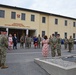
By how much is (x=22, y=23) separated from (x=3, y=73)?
29137 mm

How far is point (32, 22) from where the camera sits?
3928cm

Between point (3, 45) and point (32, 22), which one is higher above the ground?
point (32, 22)

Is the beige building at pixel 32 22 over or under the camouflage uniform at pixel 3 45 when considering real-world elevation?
over

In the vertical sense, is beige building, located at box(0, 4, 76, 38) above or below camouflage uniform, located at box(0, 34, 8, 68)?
above

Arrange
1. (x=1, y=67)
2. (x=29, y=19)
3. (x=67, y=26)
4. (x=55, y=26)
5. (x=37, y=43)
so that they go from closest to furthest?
(x=1, y=67) → (x=37, y=43) → (x=29, y=19) → (x=55, y=26) → (x=67, y=26)

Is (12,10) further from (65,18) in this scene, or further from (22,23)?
(65,18)

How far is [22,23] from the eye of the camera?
37625 millimetres

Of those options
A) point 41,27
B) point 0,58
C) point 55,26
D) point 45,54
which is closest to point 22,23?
point 41,27

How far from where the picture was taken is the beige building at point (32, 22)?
3556 cm

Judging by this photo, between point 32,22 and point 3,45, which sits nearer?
point 3,45

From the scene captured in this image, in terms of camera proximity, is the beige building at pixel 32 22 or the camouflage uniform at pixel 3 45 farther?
the beige building at pixel 32 22

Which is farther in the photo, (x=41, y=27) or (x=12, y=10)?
(x=41, y=27)

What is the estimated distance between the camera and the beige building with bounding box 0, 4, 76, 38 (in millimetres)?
35562

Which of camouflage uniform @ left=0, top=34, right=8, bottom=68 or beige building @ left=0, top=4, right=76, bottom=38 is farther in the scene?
beige building @ left=0, top=4, right=76, bottom=38
